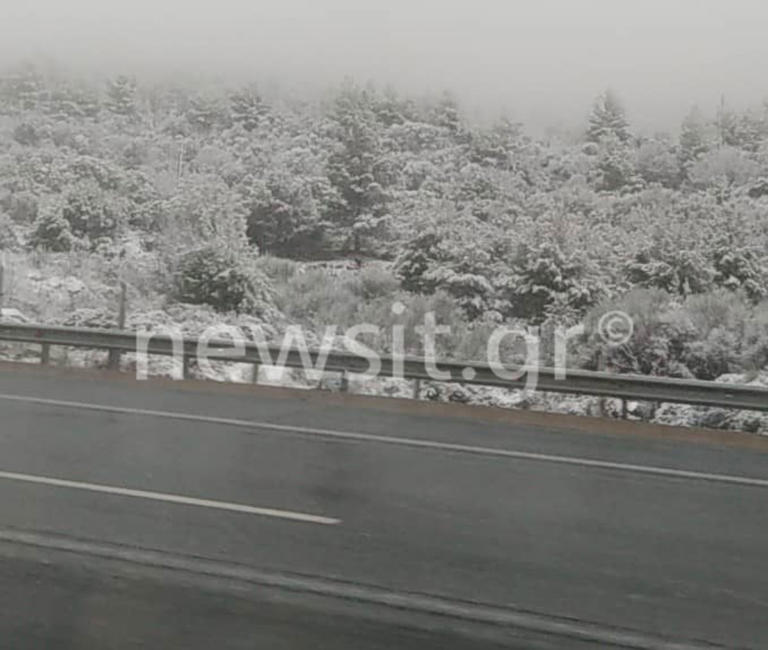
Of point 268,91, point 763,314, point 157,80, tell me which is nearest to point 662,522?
point 763,314

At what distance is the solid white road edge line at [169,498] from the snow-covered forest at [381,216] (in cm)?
1103

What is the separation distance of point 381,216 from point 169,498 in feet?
56.2

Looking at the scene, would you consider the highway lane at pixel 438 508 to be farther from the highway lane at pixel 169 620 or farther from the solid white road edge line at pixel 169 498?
the highway lane at pixel 169 620

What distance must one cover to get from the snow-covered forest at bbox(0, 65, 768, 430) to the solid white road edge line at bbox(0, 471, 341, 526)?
1103 cm

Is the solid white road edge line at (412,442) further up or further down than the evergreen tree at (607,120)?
further down

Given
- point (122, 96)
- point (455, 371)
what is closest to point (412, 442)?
point (455, 371)

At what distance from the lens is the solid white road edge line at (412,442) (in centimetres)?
870

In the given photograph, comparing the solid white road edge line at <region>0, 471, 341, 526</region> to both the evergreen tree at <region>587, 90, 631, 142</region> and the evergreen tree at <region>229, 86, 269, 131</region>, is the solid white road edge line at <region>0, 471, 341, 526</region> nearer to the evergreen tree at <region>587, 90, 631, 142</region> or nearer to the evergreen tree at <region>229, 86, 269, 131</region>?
the evergreen tree at <region>587, 90, 631, 142</region>

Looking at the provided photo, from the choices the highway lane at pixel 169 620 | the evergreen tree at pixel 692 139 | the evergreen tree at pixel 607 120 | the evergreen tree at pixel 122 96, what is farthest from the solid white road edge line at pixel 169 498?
→ the evergreen tree at pixel 122 96

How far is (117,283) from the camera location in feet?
73.9

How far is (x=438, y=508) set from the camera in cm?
705

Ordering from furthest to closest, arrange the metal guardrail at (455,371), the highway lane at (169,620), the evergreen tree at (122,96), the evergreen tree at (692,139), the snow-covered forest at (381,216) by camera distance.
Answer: the evergreen tree at (122,96), the evergreen tree at (692,139), the snow-covered forest at (381,216), the metal guardrail at (455,371), the highway lane at (169,620)

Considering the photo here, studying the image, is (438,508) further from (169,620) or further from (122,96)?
(122,96)

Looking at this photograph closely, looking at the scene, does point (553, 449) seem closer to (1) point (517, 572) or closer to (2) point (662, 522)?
(2) point (662, 522)
